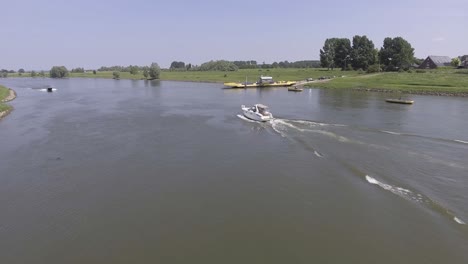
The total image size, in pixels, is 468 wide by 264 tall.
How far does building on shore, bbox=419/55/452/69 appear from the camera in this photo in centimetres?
12481

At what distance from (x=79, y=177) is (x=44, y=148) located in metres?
11.0

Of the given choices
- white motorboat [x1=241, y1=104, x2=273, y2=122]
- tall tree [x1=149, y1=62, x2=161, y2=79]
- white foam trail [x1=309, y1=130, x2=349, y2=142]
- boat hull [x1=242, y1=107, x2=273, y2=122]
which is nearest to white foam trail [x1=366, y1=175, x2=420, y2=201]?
white foam trail [x1=309, y1=130, x2=349, y2=142]

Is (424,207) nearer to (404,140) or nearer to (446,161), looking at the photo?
(446,161)

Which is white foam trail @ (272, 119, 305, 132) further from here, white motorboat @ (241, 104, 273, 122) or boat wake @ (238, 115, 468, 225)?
white motorboat @ (241, 104, 273, 122)

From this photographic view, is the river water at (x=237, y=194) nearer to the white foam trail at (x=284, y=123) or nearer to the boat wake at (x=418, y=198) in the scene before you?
the boat wake at (x=418, y=198)

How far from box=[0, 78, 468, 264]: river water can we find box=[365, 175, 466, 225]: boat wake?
0.06 metres

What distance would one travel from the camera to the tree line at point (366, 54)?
389 feet

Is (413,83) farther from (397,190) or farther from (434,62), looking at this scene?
(397,190)

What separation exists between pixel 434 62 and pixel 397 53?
17.5m

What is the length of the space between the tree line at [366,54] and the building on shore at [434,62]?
4339 mm

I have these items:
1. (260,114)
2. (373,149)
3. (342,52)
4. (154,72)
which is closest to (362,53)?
(342,52)

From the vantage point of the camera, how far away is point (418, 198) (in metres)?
20.3

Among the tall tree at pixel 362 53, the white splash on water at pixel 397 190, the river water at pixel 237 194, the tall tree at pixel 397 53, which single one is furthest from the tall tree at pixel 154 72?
the white splash on water at pixel 397 190

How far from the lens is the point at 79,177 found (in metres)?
25.2
